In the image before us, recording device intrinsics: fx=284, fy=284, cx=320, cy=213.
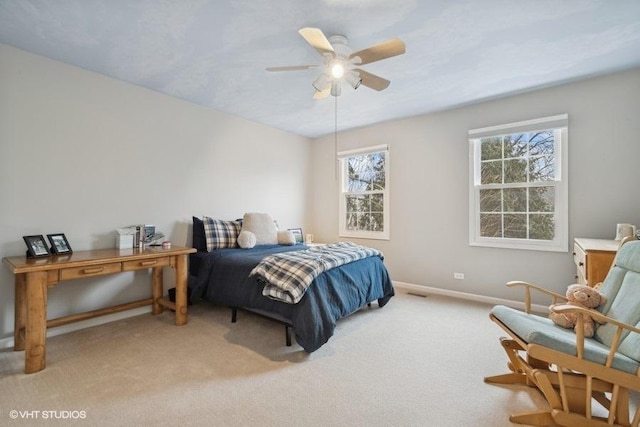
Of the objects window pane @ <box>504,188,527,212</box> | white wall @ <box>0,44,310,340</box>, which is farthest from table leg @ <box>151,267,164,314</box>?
window pane @ <box>504,188,527,212</box>

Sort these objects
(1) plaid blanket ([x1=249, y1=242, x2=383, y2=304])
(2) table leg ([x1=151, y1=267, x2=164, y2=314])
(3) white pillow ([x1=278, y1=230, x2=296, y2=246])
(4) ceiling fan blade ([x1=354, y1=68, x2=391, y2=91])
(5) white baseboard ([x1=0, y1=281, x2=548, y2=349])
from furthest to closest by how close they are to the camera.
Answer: (3) white pillow ([x1=278, y1=230, x2=296, y2=246])
(2) table leg ([x1=151, y1=267, x2=164, y2=314])
(5) white baseboard ([x1=0, y1=281, x2=548, y2=349])
(4) ceiling fan blade ([x1=354, y1=68, x2=391, y2=91])
(1) plaid blanket ([x1=249, y1=242, x2=383, y2=304])

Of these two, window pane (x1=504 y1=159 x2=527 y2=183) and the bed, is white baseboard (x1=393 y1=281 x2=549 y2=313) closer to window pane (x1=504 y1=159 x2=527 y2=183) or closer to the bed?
the bed

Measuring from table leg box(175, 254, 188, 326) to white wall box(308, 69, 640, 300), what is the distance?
9.11 feet

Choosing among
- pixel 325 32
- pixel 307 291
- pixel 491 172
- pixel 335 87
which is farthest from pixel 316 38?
pixel 491 172

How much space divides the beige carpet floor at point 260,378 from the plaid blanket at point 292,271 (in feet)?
1.60

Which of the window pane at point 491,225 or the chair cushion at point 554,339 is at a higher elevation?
the window pane at point 491,225

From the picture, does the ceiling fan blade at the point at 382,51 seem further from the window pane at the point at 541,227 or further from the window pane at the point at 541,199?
the window pane at the point at 541,227

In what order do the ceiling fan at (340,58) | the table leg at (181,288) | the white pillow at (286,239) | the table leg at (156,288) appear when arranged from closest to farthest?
the ceiling fan at (340,58)
the table leg at (181,288)
the table leg at (156,288)
the white pillow at (286,239)

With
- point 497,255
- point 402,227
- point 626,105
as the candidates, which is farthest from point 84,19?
point 626,105

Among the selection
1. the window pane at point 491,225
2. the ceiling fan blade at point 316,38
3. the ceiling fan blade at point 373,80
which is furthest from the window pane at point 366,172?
the ceiling fan blade at point 316,38

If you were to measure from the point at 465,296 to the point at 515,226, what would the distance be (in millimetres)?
1082

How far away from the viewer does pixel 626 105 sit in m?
2.83

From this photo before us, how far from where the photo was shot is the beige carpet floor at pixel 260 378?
1.61m

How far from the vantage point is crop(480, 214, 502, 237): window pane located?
360 centimetres
